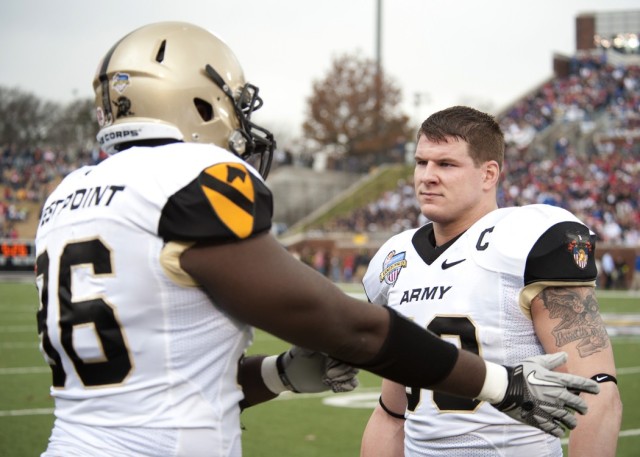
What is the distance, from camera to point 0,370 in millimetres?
9758

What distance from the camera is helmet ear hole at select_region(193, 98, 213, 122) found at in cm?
230

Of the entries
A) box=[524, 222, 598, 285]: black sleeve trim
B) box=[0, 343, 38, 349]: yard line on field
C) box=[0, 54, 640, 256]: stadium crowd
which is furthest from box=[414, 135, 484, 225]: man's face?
box=[0, 54, 640, 256]: stadium crowd

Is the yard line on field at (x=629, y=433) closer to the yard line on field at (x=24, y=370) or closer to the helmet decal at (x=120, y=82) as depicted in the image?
the helmet decal at (x=120, y=82)

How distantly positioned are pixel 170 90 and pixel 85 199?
37 centimetres

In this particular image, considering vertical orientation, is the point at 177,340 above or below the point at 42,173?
above

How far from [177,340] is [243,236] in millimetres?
304

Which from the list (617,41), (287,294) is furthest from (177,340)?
(617,41)

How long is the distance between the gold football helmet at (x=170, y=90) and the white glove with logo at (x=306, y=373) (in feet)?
1.87

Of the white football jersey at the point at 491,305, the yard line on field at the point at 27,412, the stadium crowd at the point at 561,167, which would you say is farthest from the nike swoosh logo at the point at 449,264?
the stadium crowd at the point at 561,167

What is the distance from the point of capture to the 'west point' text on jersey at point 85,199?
2021 millimetres

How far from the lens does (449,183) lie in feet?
10.5

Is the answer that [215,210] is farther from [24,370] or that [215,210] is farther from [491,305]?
[24,370]

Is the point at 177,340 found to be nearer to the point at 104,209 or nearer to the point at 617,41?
the point at 104,209

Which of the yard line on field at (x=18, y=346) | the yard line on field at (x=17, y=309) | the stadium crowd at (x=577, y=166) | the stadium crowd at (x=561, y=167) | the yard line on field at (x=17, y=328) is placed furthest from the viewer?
the stadium crowd at (x=561, y=167)
